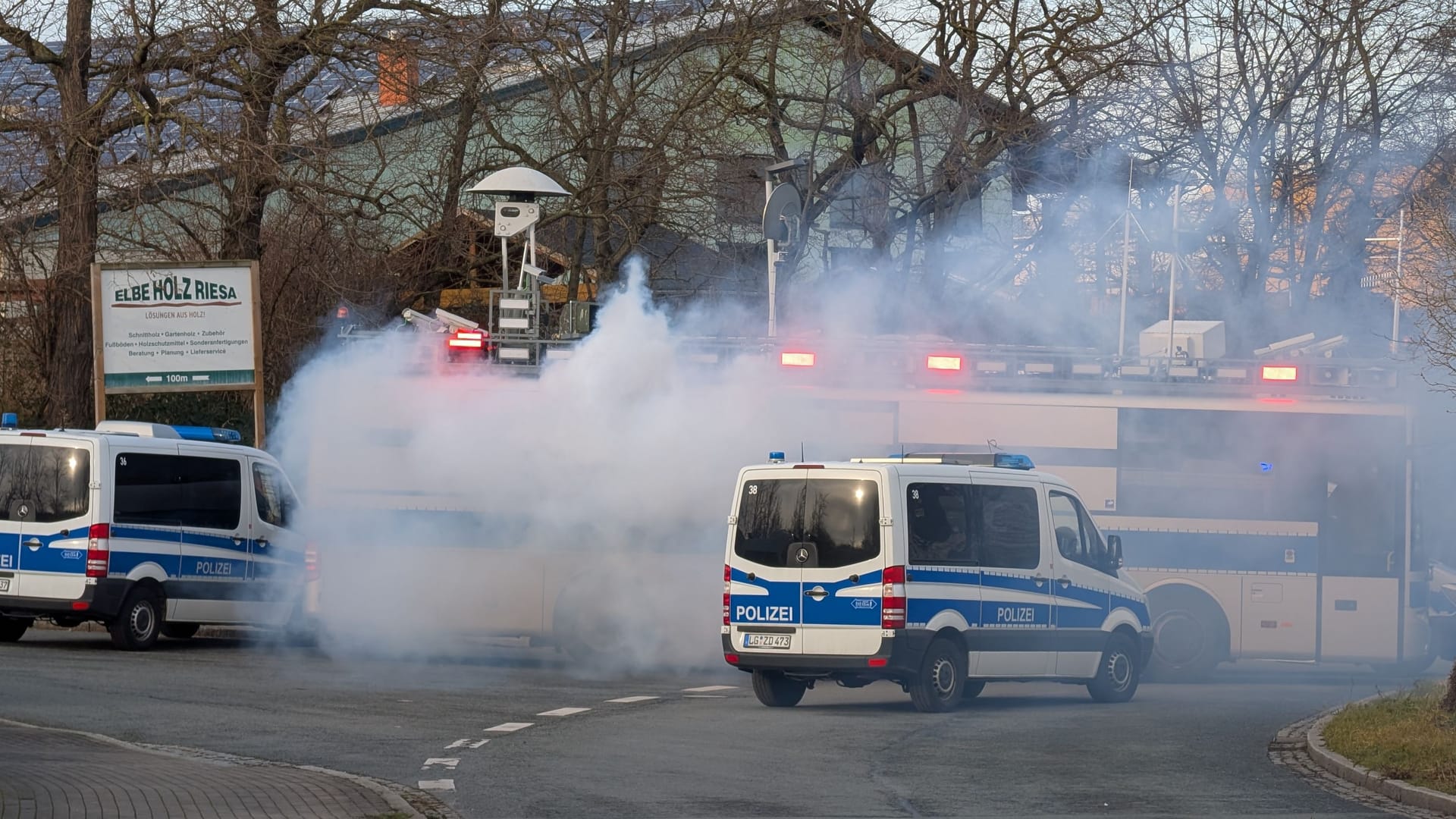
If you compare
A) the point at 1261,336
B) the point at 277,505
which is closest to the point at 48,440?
the point at 277,505

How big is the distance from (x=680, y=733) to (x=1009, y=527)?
12.7ft

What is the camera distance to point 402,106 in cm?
2569

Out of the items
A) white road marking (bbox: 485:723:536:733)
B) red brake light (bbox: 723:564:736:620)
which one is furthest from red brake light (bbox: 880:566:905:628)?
white road marking (bbox: 485:723:536:733)

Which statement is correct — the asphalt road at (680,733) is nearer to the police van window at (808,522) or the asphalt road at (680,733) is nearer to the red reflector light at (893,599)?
the red reflector light at (893,599)

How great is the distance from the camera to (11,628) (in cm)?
1944

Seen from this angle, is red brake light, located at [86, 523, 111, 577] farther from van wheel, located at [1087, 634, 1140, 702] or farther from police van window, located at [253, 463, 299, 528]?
van wheel, located at [1087, 634, 1140, 702]

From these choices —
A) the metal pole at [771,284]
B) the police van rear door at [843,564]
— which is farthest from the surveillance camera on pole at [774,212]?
the police van rear door at [843,564]

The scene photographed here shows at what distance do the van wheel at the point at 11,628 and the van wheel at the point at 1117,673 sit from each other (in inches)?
434

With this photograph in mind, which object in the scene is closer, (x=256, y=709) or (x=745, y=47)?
(x=256, y=709)

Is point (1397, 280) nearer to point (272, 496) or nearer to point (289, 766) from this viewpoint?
point (272, 496)

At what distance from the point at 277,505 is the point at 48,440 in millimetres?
2654

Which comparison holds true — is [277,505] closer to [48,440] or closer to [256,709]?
[48,440]

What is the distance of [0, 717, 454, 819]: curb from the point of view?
9.52 metres

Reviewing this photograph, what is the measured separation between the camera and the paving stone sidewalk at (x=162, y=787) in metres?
9.10
